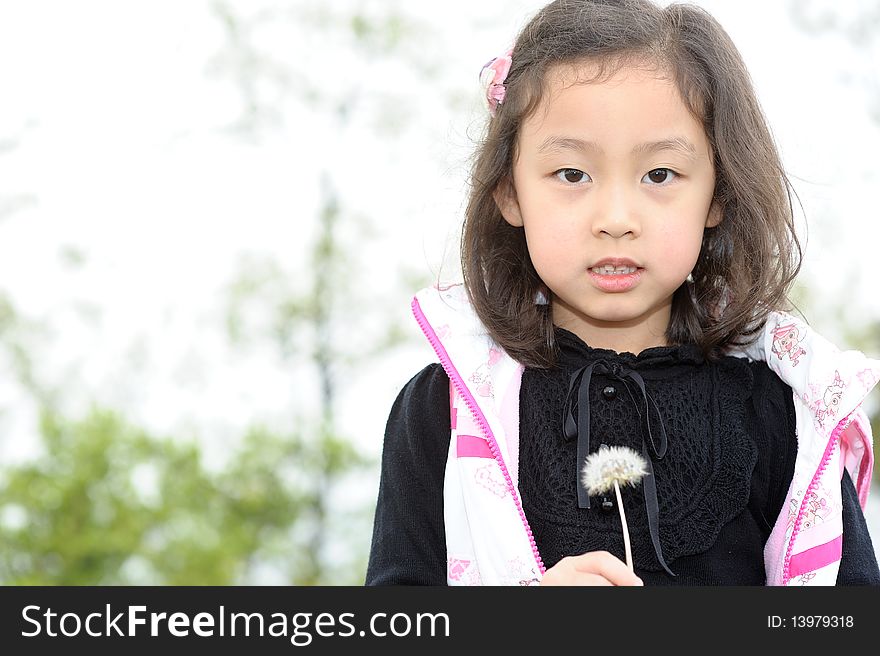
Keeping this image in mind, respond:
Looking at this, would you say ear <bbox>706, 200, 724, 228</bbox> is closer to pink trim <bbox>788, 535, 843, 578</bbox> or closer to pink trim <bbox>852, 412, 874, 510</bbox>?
pink trim <bbox>852, 412, 874, 510</bbox>

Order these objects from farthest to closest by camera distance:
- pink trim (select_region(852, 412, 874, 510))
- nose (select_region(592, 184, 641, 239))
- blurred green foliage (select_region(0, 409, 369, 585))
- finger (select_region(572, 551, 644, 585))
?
1. blurred green foliage (select_region(0, 409, 369, 585))
2. pink trim (select_region(852, 412, 874, 510))
3. nose (select_region(592, 184, 641, 239))
4. finger (select_region(572, 551, 644, 585))

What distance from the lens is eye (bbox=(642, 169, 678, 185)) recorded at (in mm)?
1234

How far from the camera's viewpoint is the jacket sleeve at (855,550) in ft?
4.08

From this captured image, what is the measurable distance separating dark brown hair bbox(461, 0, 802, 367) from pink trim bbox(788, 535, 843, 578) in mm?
264

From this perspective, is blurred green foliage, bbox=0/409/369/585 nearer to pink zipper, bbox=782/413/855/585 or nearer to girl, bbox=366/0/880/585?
girl, bbox=366/0/880/585

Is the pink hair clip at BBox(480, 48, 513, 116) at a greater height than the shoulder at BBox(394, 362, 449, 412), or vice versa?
the pink hair clip at BBox(480, 48, 513, 116)

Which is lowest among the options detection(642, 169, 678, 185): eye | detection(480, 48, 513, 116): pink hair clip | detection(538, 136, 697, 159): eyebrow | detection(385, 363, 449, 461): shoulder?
detection(385, 363, 449, 461): shoulder

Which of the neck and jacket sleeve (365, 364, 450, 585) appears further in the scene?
the neck

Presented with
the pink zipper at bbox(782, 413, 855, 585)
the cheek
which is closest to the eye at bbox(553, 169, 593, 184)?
the cheek

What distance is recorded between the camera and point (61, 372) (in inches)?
155

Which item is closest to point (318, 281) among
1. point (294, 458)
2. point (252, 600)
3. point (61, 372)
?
point (294, 458)

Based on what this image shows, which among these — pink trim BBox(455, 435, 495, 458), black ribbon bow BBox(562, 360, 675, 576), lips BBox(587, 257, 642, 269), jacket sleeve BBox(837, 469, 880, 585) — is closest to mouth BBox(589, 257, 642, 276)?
lips BBox(587, 257, 642, 269)

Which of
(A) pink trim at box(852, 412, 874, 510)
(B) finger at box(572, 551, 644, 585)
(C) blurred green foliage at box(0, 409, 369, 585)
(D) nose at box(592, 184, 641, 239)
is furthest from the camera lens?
(C) blurred green foliage at box(0, 409, 369, 585)

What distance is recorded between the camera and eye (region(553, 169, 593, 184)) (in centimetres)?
124
